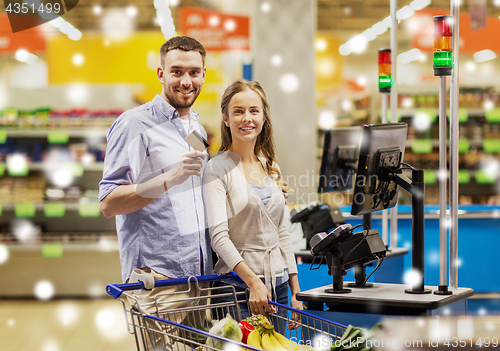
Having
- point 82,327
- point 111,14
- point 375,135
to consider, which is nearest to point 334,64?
point 111,14

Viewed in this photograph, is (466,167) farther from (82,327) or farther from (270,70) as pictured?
(82,327)

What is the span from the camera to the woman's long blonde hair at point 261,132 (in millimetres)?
1878

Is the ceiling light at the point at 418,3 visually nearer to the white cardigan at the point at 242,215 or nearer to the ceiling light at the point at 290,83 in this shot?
the ceiling light at the point at 290,83

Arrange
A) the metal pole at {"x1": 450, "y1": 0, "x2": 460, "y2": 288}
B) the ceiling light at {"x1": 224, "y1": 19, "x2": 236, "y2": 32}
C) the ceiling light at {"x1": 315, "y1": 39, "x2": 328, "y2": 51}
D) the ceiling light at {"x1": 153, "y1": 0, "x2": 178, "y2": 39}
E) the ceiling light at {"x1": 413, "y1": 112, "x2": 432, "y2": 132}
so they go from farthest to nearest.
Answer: the ceiling light at {"x1": 315, "y1": 39, "x2": 328, "y2": 51} < the ceiling light at {"x1": 153, "y1": 0, "x2": 178, "y2": 39} < the ceiling light at {"x1": 224, "y1": 19, "x2": 236, "y2": 32} < the ceiling light at {"x1": 413, "y1": 112, "x2": 432, "y2": 132} < the metal pole at {"x1": 450, "y1": 0, "x2": 460, "y2": 288}

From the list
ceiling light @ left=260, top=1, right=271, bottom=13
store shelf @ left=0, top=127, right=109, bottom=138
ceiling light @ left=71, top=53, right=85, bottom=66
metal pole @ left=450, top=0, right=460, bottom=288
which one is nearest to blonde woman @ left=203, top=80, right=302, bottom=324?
metal pole @ left=450, top=0, right=460, bottom=288

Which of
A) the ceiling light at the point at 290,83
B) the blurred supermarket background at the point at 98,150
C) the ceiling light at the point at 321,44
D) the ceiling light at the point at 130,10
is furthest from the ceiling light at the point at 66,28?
the ceiling light at the point at 290,83

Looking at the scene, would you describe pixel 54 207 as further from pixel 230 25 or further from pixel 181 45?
pixel 181 45

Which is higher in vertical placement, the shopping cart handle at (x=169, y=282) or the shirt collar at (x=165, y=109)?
the shirt collar at (x=165, y=109)

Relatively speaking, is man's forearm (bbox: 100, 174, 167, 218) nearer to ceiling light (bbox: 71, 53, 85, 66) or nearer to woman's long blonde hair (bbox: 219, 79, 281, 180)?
woman's long blonde hair (bbox: 219, 79, 281, 180)

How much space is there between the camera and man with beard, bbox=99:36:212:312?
1.70m

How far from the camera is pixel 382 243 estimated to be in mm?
1749

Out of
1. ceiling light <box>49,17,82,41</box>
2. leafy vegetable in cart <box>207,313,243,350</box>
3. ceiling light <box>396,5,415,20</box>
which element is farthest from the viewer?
ceiling light <box>49,17,82,41</box>

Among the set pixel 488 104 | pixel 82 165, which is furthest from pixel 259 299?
pixel 488 104

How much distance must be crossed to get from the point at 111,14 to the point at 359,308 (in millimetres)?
13651
